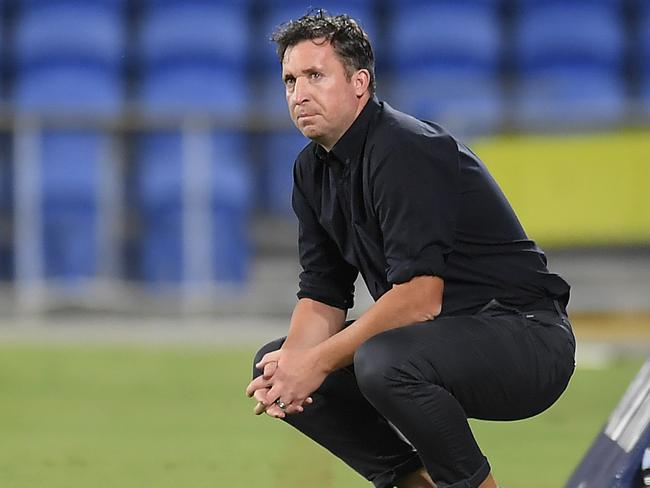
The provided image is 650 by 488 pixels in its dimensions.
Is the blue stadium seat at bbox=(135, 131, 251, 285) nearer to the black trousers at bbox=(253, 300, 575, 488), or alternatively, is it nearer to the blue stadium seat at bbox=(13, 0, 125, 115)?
the blue stadium seat at bbox=(13, 0, 125, 115)

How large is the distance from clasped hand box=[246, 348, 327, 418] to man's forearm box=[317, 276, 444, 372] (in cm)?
3

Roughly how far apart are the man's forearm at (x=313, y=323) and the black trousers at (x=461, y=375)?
14cm

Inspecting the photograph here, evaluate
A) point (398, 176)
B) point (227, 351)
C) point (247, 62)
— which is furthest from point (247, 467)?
point (247, 62)

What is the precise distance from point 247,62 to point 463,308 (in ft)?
26.4

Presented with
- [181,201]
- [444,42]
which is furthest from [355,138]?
[444,42]

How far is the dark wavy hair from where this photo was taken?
286 cm

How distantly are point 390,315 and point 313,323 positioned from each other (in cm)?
37

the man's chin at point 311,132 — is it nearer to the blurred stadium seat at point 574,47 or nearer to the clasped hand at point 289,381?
the clasped hand at point 289,381

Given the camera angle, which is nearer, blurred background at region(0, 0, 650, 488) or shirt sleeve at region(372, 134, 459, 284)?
shirt sleeve at region(372, 134, 459, 284)

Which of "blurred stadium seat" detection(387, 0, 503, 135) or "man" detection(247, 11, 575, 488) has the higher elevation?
"blurred stadium seat" detection(387, 0, 503, 135)

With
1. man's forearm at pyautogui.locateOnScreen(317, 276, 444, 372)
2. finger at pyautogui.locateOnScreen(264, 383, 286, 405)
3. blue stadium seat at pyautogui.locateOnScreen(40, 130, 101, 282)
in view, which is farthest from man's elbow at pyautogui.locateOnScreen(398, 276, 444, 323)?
blue stadium seat at pyautogui.locateOnScreen(40, 130, 101, 282)

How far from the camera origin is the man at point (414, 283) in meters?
2.78

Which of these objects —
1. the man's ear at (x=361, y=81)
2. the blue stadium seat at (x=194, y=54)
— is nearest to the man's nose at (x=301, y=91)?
the man's ear at (x=361, y=81)

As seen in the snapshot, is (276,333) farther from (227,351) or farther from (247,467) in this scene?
(247,467)
